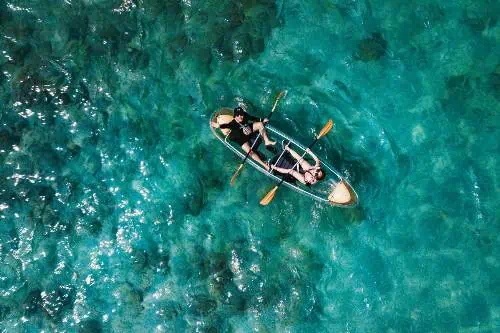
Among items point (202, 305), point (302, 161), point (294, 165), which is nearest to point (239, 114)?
point (294, 165)

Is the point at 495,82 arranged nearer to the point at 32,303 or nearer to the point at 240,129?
the point at 240,129

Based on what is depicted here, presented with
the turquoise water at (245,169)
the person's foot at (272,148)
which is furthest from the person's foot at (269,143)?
the turquoise water at (245,169)

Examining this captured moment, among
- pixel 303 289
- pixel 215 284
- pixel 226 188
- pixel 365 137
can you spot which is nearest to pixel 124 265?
pixel 215 284

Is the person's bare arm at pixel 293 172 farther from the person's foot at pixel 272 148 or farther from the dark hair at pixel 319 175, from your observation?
the dark hair at pixel 319 175

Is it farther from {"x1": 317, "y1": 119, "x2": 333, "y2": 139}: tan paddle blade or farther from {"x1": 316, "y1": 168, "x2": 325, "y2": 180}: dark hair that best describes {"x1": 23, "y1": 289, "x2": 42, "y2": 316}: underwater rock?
{"x1": 317, "y1": 119, "x2": 333, "y2": 139}: tan paddle blade

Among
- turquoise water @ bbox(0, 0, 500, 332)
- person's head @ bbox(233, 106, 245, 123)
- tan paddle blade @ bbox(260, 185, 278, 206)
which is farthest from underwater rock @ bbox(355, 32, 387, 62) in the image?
tan paddle blade @ bbox(260, 185, 278, 206)

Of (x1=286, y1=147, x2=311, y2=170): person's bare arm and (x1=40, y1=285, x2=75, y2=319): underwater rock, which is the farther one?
(x1=40, y1=285, x2=75, y2=319): underwater rock

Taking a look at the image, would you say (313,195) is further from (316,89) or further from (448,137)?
(448,137)
